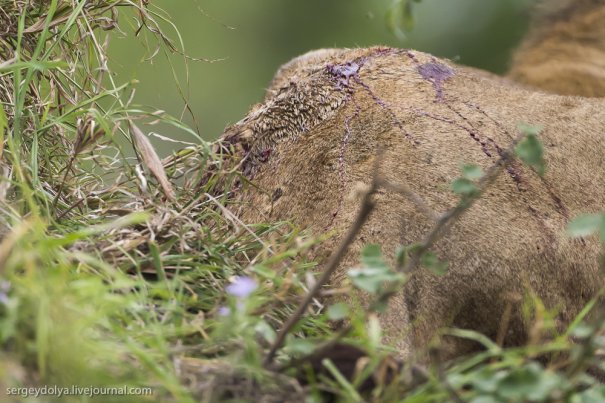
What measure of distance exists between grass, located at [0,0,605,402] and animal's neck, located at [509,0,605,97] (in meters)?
A: 2.10

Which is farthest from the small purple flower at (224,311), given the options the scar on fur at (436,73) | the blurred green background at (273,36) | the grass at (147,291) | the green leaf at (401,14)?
the blurred green background at (273,36)

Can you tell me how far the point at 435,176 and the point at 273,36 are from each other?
8.99m

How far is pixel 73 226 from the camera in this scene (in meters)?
2.14

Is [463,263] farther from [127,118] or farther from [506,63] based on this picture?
[506,63]

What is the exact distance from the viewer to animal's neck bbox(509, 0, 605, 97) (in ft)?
13.6

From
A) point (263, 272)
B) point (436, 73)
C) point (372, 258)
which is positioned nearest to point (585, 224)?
point (372, 258)

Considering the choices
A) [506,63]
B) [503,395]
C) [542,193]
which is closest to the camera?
[503,395]

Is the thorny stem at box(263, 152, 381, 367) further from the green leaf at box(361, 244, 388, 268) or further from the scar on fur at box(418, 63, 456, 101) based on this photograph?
the scar on fur at box(418, 63, 456, 101)

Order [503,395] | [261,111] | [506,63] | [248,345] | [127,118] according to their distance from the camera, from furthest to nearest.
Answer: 1. [506,63]
2. [261,111]
3. [127,118]
4. [248,345]
5. [503,395]

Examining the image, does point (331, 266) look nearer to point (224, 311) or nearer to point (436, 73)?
point (224, 311)

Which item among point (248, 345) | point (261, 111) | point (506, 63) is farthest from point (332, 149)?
point (506, 63)

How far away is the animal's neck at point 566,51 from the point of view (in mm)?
4160

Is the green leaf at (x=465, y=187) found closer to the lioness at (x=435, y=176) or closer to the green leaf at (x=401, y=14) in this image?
the lioness at (x=435, y=176)

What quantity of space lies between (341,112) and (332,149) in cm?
14
